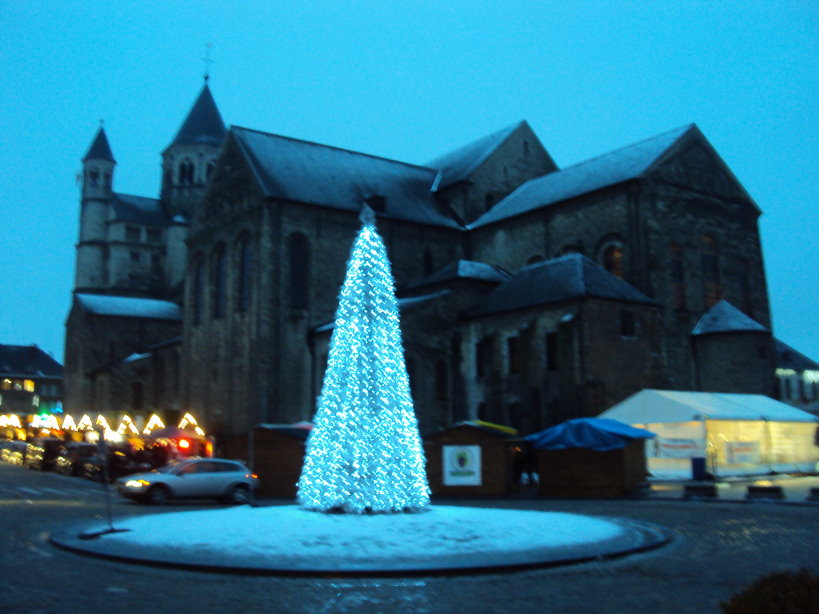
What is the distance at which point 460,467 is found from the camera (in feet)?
81.8

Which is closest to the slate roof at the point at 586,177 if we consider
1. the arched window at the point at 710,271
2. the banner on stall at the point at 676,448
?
the arched window at the point at 710,271

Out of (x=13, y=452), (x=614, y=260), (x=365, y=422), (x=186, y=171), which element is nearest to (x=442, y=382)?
(x=614, y=260)

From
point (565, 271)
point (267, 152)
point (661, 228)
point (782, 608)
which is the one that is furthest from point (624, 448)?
point (267, 152)

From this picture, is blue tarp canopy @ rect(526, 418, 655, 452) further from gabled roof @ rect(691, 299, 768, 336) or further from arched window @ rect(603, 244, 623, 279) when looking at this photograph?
arched window @ rect(603, 244, 623, 279)

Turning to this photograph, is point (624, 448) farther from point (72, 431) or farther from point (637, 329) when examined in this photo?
point (72, 431)

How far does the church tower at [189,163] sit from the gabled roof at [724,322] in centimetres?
4741

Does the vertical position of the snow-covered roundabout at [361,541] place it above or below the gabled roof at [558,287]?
below

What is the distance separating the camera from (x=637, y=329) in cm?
3375

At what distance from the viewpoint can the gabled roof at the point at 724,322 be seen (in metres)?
36.0

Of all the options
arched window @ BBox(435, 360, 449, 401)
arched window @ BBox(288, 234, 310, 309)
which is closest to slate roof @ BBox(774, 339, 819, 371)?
arched window @ BBox(435, 360, 449, 401)

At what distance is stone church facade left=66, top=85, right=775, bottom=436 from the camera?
112 ft

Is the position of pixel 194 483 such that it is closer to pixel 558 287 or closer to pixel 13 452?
pixel 558 287

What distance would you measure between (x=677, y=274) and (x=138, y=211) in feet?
161

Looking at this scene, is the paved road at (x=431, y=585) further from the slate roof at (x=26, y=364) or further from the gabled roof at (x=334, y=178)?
the slate roof at (x=26, y=364)
